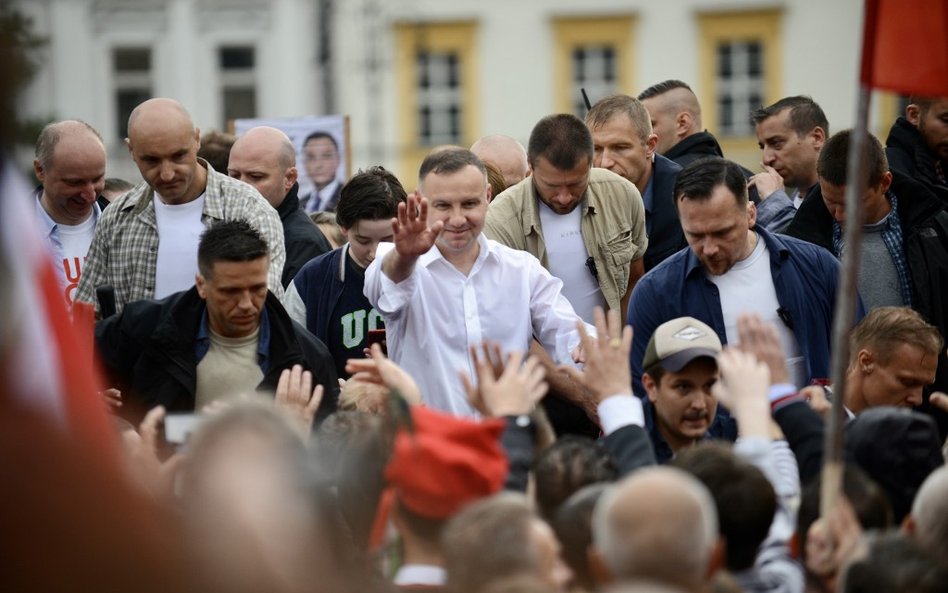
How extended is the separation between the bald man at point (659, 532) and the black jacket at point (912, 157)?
16.6 feet

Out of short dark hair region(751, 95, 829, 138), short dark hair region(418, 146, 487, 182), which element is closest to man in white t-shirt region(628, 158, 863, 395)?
short dark hair region(418, 146, 487, 182)

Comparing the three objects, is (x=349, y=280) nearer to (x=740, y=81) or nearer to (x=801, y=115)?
(x=801, y=115)

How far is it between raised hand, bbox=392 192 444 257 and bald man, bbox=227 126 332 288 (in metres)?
2.35

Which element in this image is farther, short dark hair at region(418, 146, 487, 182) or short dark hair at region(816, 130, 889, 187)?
short dark hair at region(816, 130, 889, 187)

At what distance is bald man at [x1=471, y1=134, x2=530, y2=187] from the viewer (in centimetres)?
980

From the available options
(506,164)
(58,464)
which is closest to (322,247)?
(506,164)

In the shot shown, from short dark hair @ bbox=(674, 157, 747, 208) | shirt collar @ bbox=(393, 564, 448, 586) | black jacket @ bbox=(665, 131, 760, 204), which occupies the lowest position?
shirt collar @ bbox=(393, 564, 448, 586)

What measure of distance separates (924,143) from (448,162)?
2.96 meters

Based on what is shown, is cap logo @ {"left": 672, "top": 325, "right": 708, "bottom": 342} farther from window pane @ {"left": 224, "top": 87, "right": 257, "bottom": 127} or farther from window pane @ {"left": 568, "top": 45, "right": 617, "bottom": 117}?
window pane @ {"left": 224, "top": 87, "right": 257, "bottom": 127}

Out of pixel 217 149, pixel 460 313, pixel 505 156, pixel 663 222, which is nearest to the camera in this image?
pixel 460 313

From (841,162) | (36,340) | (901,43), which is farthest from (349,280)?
(36,340)

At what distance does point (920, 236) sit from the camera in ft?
26.8

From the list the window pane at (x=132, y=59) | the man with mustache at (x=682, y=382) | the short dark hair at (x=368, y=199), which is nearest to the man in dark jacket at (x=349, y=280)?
the short dark hair at (x=368, y=199)

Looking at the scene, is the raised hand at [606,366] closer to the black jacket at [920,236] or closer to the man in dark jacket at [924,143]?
the black jacket at [920,236]
